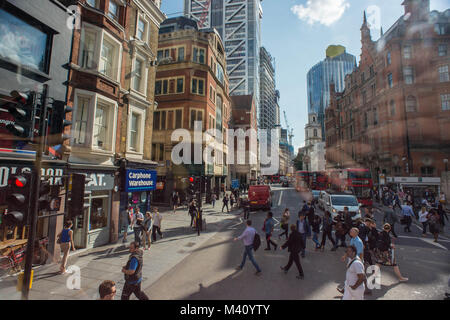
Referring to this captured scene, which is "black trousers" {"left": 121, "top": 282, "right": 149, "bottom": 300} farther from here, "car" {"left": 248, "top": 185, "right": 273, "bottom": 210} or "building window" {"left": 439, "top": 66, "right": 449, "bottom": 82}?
"building window" {"left": 439, "top": 66, "right": 449, "bottom": 82}

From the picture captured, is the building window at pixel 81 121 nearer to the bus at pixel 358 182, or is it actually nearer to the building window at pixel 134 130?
the building window at pixel 134 130

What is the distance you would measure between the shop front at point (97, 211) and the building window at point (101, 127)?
1.34 metres

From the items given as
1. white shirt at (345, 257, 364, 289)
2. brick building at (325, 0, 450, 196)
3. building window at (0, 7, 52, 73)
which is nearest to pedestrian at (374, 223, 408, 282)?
white shirt at (345, 257, 364, 289)

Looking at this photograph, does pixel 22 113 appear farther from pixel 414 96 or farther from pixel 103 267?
pixel 414 96

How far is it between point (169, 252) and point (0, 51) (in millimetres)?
9513

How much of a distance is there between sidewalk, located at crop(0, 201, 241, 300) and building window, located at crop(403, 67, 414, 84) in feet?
129

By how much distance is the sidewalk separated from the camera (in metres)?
6.42

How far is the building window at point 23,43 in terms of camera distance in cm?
767

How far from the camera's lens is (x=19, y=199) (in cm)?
455

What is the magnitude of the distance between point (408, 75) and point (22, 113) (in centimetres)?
4586

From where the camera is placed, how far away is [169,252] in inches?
404

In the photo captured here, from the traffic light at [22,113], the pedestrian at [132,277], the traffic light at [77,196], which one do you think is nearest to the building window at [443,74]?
the pedestrian at [132,277]

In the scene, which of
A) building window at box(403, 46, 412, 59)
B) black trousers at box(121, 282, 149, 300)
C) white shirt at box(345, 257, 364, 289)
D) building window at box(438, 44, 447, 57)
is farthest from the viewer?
building window at box(403, 46, 412, 59)
